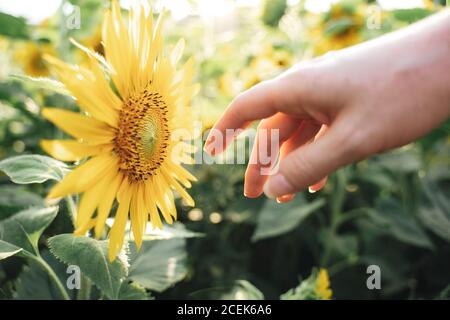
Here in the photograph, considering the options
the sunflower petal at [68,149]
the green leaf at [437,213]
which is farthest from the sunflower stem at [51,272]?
the green leaf at [437,213]

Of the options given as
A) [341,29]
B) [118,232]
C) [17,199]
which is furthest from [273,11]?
[118,232]

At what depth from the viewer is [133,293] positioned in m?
0.96

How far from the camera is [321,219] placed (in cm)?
187

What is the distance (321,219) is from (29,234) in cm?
121

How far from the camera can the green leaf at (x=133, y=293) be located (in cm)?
94

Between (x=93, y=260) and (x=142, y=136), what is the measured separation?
221mm

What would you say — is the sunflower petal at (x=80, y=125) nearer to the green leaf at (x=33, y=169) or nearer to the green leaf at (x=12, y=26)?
the green leaf at (x=33, y=169)

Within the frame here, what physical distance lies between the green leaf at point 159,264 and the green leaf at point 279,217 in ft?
1.20

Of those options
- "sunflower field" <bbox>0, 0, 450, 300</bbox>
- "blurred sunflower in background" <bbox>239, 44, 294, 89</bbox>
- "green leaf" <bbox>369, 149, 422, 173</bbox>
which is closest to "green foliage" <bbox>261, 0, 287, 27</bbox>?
"sunflower field" <bbox>0, 0, 450, 300</bbox>

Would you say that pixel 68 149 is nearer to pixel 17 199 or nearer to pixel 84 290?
pixel 84 290

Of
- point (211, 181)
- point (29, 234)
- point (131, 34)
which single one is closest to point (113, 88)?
point (131, 34)

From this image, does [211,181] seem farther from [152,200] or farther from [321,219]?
[152,200]
